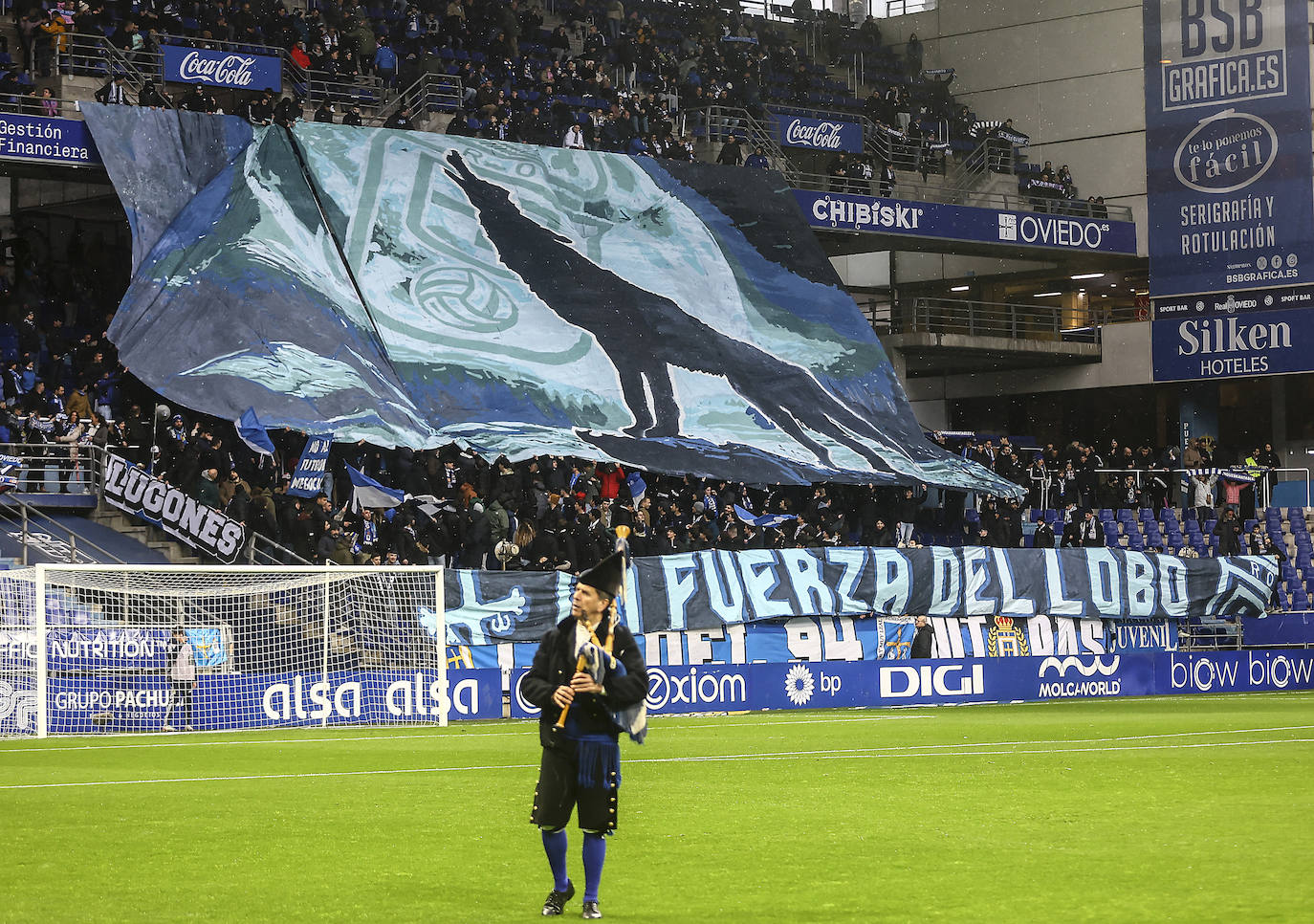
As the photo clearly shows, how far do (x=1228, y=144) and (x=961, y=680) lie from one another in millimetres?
22928

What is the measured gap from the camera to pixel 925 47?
193 ft

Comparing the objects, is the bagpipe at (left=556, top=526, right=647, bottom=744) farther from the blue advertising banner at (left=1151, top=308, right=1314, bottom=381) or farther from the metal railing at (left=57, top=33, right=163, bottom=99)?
the blue advertising banner at (left=1151, top=308, right=1314, bottom=381)

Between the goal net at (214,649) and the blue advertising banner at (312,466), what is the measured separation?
431 cm

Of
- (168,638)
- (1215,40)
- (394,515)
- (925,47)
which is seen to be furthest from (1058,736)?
(925,47)

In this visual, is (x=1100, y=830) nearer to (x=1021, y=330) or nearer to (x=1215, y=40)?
(x=1215, y=40)

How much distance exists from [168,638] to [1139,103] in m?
39.5

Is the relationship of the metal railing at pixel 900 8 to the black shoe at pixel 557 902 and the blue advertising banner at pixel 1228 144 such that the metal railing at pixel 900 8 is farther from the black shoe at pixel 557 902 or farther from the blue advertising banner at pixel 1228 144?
the black shoe at pixel 557 902

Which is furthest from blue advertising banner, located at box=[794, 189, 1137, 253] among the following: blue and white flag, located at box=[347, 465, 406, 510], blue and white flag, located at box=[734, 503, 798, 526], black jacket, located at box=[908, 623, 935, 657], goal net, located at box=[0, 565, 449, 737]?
goal net, located at box=[0, 565, 449, 737]

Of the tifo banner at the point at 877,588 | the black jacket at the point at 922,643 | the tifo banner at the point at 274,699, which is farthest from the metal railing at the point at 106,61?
the black jacket at the point at 922,643

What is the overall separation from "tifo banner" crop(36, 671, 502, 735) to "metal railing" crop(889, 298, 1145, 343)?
27.7 meters

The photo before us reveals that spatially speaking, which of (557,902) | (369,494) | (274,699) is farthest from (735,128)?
(557,902)

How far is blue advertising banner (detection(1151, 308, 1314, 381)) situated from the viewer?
47.3 m

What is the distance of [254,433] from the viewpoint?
95.4ft

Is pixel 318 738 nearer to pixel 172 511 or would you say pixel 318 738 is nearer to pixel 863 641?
pixel 172 511
